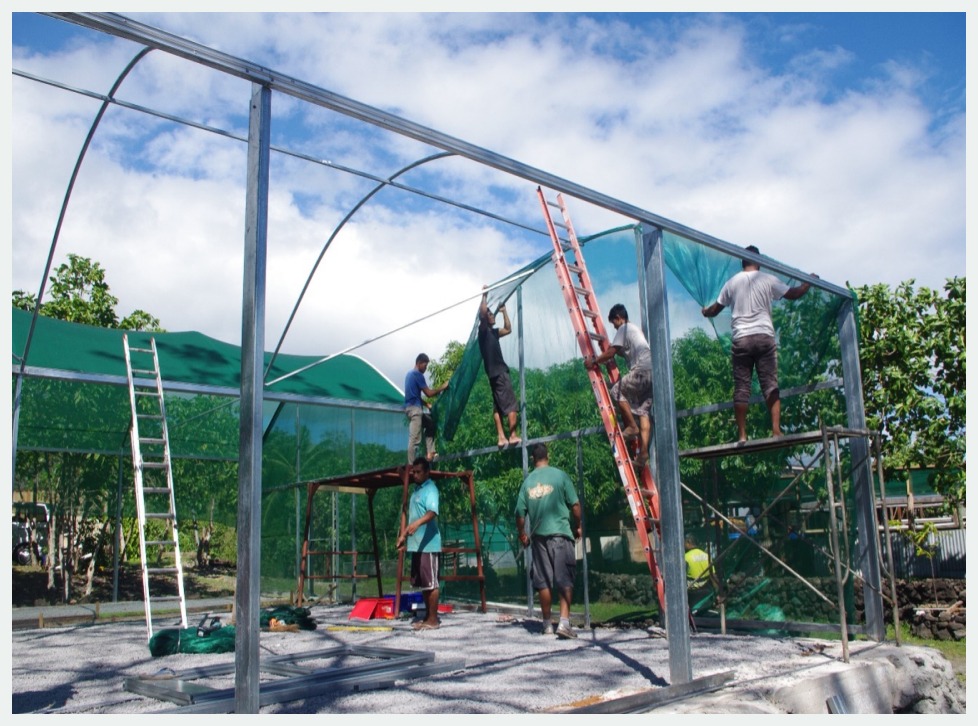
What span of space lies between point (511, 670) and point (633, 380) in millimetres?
2852

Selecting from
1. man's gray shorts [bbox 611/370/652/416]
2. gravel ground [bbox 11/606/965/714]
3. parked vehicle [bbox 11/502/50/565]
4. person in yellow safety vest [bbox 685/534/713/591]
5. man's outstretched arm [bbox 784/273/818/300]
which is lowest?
gravel ground [bbox 11/606/965/714]

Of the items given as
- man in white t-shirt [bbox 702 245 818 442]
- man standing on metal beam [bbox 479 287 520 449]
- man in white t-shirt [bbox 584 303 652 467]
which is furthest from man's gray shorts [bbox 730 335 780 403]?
man standing on metal beam [bbox 479 287 520 449]

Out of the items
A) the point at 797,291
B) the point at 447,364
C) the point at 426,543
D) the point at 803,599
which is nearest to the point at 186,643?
the point at 426,543

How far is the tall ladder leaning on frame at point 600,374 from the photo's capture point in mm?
6762

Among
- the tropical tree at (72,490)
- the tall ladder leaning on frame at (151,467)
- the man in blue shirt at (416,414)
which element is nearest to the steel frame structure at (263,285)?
the tall ladder leaning on frame at (151,467)

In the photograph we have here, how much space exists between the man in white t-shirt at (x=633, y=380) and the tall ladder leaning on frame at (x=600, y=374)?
0.10m

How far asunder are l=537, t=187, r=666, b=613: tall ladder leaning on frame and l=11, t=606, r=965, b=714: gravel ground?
830 millimetres

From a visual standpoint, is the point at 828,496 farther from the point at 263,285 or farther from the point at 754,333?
the point at 263,285

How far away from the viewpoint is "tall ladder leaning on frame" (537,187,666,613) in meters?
6.76

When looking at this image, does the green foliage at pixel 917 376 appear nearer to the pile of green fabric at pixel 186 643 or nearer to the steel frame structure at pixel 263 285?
the steel frame structure at pixel 263 285

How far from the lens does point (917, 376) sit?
11430mm

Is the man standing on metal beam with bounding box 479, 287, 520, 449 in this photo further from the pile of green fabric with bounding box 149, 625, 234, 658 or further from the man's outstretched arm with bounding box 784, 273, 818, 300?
the pile of green fabric with bounding box 149, 625, 234, 658

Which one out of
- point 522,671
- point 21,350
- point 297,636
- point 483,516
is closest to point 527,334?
point 483,516

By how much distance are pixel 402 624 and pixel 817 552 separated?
3.87 metres
